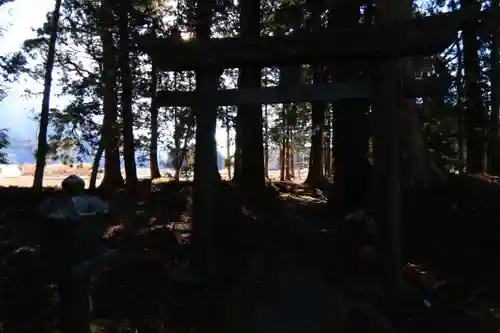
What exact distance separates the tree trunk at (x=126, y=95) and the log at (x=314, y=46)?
1129cm

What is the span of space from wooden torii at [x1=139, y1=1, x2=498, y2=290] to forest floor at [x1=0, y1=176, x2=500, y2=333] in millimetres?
755

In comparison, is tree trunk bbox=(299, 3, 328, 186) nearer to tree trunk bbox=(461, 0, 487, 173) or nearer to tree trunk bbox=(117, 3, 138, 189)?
tree trunk bbox=(461, 0, 487, 173)

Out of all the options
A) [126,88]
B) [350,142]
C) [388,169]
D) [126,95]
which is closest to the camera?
[388,169]

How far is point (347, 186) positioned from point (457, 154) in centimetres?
1384

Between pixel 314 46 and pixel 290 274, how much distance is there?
3066 millimetres

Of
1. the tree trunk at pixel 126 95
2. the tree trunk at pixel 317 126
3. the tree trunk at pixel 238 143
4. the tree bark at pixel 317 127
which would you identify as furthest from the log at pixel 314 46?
the tree trunk at pixel 126 95

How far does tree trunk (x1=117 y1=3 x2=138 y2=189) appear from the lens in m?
17.9

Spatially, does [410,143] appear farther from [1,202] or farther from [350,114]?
[1,202]

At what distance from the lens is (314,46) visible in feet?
22.1

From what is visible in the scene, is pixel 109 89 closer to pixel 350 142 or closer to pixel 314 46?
pixel 350 142

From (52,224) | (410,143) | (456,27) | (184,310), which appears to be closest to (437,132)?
(410,143)

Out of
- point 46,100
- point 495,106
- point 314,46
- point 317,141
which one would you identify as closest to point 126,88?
point 46,100

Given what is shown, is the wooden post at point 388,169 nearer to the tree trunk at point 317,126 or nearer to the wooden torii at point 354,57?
the wooden torii at point 354,57

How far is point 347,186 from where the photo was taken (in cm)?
1056
